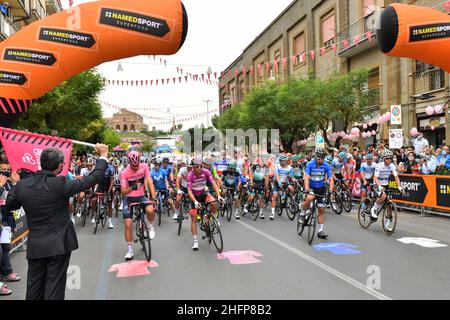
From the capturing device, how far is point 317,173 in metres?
9.05

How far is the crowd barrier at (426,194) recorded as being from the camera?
38.5 feet

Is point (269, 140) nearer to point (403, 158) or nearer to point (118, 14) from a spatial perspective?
point (403, 158)

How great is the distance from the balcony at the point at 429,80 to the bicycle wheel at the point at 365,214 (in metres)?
11.7

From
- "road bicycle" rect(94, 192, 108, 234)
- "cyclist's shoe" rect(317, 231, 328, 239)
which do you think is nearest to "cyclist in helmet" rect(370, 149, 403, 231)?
"cyclist's shoe" rect(317, 231, 328, 239)

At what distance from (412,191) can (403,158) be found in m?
2.80

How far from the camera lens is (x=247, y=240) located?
8945mm

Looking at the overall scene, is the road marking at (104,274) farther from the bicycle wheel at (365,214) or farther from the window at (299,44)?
the window at (299,44)

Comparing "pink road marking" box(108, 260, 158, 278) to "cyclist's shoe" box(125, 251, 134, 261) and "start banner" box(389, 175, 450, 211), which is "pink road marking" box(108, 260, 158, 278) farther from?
"start banner" box(389, 175, 450, 211)

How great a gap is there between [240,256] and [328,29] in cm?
2668

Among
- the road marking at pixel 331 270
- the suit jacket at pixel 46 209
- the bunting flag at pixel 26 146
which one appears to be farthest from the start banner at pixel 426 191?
the suit jacket at pixel 46 209

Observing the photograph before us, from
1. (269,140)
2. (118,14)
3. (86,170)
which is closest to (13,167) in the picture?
(118,14)

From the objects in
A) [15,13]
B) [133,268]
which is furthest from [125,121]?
[133,268]

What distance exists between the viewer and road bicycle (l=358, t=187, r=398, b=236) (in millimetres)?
9320

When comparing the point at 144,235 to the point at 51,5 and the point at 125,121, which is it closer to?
the point at 51,5
